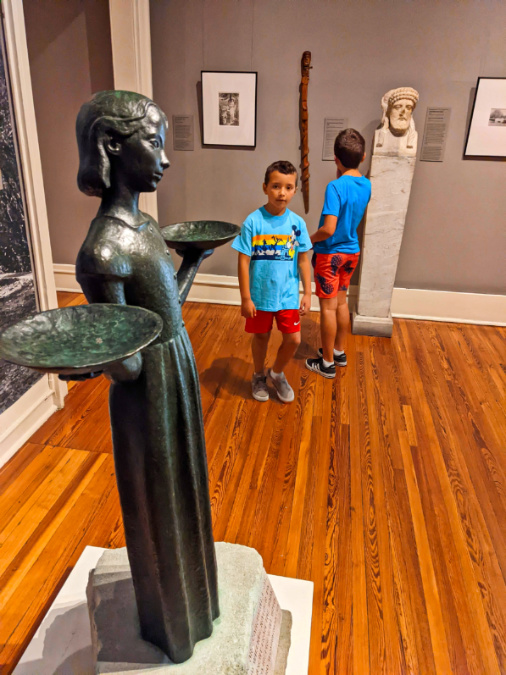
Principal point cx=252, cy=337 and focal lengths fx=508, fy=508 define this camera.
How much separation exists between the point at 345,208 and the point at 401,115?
1.00 metres

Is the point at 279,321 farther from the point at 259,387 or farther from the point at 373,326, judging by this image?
the point at 373,326

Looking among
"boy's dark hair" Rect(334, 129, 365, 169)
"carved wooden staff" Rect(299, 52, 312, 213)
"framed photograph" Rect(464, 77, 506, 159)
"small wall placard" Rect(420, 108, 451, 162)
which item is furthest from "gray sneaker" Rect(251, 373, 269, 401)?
"framed photograph" Rect(464, 77, 506, 159)

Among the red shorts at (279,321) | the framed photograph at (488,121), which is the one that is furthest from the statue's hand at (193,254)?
the framed photograph at (488,121)

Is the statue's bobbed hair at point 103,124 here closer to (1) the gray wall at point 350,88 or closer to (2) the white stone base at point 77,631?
(2) the white stone base at point 77,631

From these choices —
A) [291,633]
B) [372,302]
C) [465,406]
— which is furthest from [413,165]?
[291,633]

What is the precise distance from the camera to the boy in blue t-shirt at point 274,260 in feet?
8.11

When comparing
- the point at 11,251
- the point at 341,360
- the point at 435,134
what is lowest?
the point at 341,360

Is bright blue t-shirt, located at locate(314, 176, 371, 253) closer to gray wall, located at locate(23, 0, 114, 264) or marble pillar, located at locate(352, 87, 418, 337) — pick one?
marble pillar, located at locate(352, 87, 418, 337)

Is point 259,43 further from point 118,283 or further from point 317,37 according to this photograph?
point 118,283

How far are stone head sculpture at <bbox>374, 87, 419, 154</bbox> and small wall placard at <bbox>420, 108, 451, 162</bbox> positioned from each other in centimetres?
28

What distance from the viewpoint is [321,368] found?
10.7ft

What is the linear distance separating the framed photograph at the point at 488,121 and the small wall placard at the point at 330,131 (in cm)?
93

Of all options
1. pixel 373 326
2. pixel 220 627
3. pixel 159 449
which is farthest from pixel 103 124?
pixel 373 326

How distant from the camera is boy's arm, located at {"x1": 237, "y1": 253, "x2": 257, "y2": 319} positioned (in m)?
2.61
